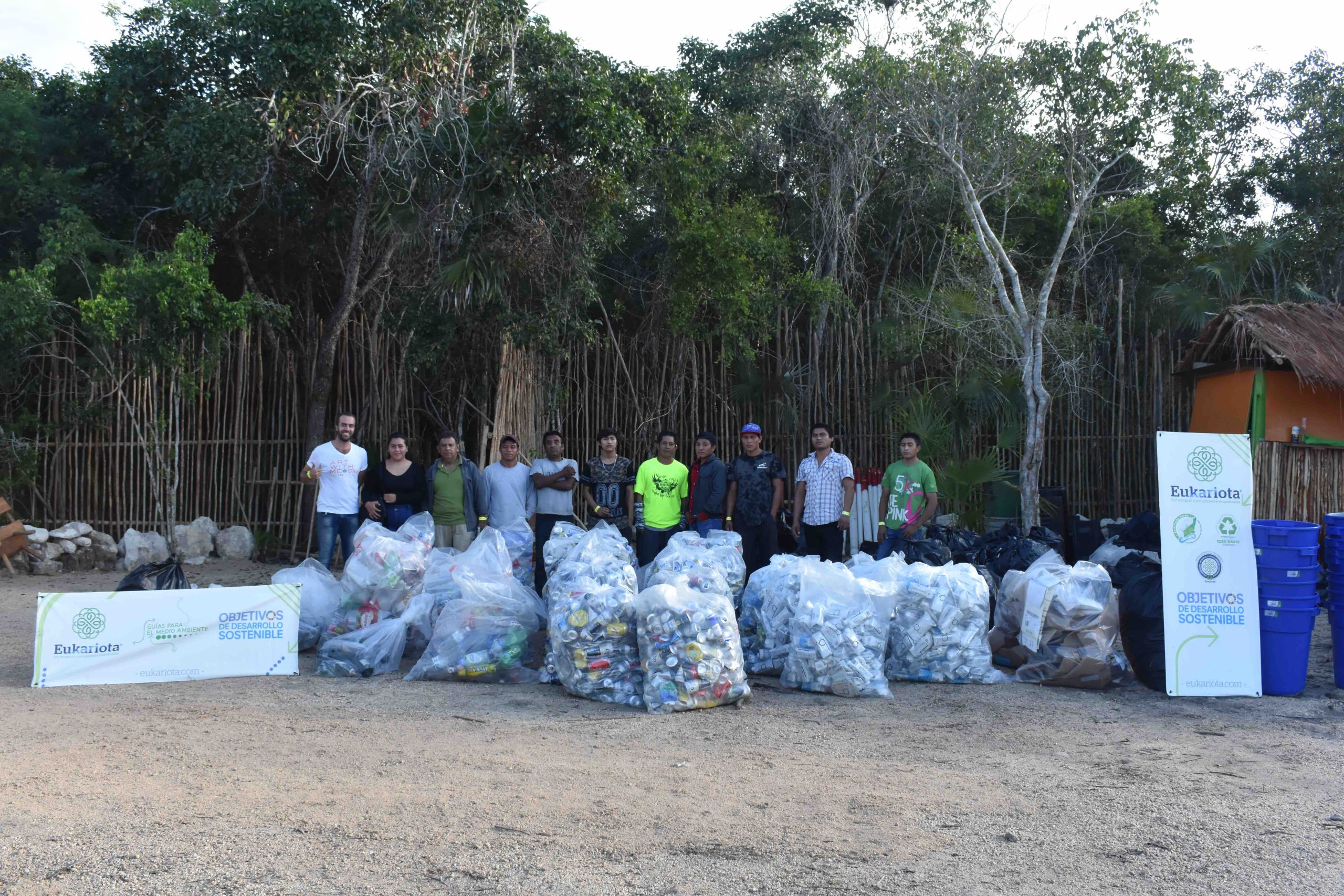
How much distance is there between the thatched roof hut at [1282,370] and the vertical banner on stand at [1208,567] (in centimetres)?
449

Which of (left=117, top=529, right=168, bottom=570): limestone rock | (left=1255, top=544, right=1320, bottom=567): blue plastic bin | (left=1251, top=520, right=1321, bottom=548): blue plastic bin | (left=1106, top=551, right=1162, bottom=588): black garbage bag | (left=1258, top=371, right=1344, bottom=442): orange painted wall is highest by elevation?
(left=1258, top=371, right=1344, bottom=442): orange painted wall

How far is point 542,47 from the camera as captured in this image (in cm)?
1077

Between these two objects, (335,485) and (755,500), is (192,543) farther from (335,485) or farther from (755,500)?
(755,500)

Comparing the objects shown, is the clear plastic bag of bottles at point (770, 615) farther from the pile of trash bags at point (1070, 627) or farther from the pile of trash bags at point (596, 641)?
the pile of trash bags at point (1070, 627)

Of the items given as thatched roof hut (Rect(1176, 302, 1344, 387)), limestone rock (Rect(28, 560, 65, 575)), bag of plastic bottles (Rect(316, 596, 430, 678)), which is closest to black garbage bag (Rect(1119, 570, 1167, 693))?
bag of plastic bottles (Rect(316, 596, 430, 678))

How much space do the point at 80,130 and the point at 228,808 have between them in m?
11.1

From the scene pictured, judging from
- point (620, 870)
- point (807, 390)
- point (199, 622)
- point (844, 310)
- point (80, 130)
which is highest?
point (80, 130)

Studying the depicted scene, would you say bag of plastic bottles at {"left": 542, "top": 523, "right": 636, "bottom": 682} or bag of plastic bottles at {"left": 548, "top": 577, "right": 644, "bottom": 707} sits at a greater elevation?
bag of plastic bottles at {"left": 542, "top": 523, "right": 636, "bottom": 682}

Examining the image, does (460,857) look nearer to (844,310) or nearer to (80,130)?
(844,310)

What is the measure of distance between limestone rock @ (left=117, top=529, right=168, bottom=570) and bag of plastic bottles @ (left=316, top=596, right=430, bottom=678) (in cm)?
563

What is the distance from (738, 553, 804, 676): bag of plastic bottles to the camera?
22.1 feet

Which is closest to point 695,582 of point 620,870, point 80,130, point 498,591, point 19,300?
point 498,591

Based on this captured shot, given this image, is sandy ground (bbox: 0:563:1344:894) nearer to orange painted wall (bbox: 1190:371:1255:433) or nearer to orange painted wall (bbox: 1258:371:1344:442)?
orange painted wall (bbox: 1258:371:1344:442)

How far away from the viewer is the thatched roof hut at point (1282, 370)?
1031cm
